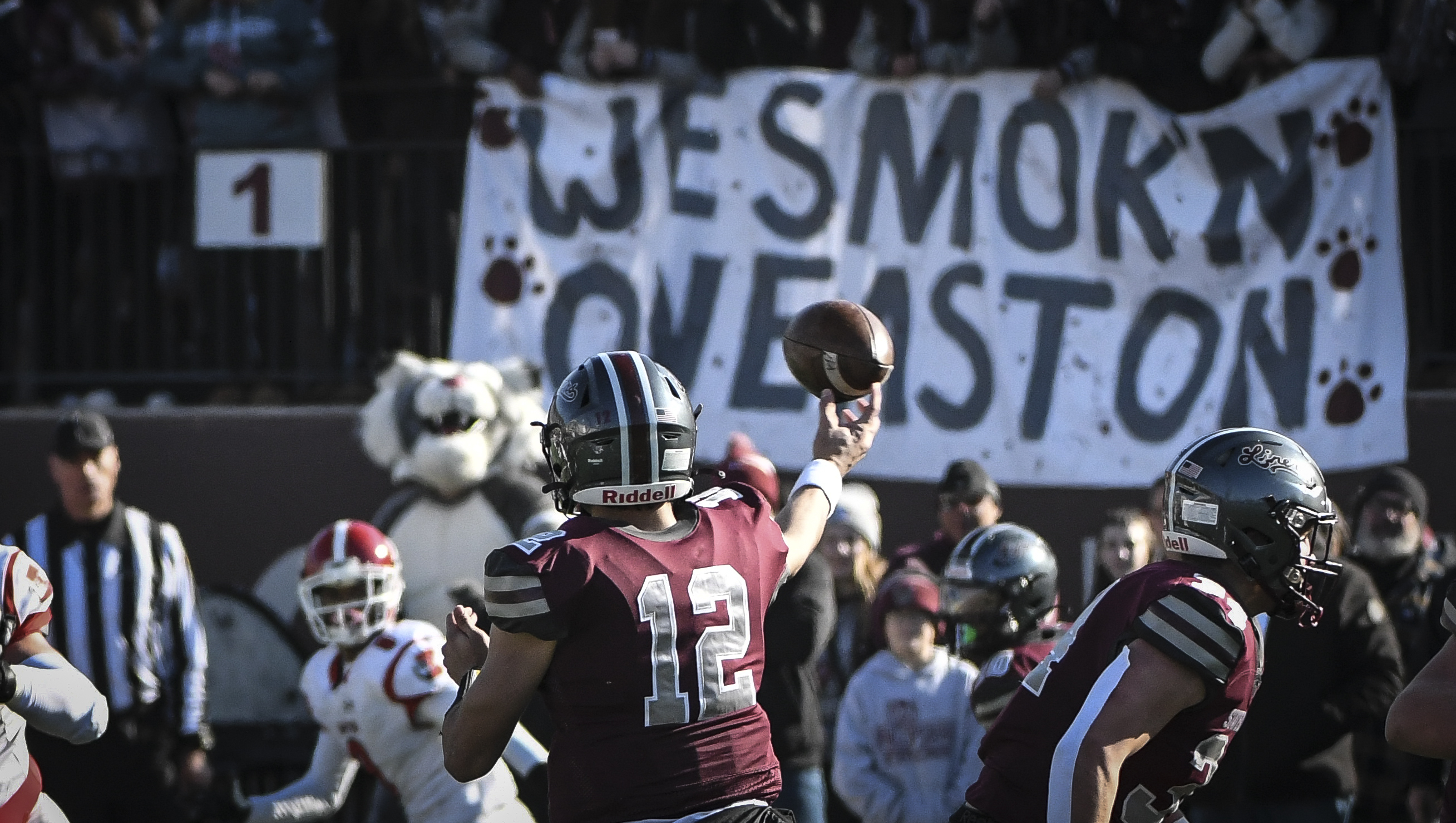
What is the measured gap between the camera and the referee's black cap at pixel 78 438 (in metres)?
6.14

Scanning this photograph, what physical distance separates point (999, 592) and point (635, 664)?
74.1 inches

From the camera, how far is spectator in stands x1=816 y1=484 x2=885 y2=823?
6410 millimetres

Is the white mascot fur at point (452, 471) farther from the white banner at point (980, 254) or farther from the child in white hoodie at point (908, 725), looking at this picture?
the child in white hoodie at point (908, 725)

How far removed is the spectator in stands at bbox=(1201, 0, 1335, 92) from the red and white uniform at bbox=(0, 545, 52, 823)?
559 cm

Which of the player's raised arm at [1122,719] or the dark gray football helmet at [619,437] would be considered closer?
the player's raised arm at [1122,719]

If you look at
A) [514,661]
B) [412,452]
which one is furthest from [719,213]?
[514,661]

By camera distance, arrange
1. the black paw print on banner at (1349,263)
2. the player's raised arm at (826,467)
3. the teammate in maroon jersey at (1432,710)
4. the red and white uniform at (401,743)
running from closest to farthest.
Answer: the teammate in maroon jersey at (1432,710) < the player's raised arm at (826,467) < the red and white uniform at (401,743) < the black paw print on banner at (1349,263)

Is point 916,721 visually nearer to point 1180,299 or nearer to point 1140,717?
point 1140,717

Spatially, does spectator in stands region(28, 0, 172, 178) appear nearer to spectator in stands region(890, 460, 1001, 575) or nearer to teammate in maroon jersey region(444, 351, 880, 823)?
spectator in stands region(890, 460, 1001, 575)

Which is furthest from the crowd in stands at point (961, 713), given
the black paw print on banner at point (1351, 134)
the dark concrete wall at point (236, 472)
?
the dark concrete wall at point (236, 472)

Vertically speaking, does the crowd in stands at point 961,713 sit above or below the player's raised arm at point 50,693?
below

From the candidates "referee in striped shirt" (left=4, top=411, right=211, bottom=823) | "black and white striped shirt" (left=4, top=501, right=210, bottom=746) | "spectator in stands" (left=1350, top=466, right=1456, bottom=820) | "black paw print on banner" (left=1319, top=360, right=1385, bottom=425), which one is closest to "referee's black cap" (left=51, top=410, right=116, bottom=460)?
"referee in striped shirt" (left=4, top=411, right=211, bottom=823)

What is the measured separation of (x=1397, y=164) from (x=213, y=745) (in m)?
5.76

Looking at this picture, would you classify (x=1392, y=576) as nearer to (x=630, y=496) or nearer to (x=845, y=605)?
(x=845, y=605)
